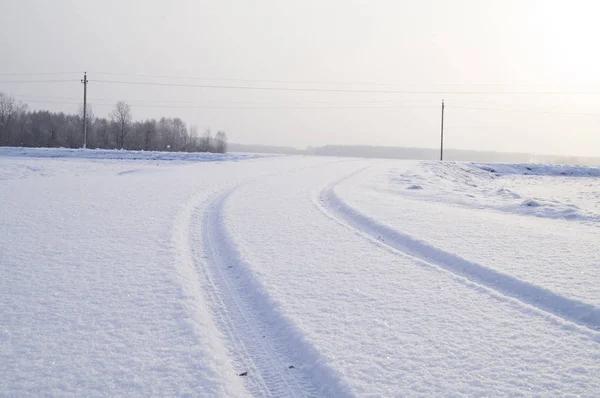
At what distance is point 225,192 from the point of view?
13812 mm

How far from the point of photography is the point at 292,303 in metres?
4.96

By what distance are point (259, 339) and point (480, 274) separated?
11.5ft

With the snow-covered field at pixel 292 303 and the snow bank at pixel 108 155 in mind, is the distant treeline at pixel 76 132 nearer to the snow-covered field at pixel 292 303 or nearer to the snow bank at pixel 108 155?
the snow bank at pixel 108 155

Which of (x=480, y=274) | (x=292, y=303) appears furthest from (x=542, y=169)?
(x=292, y=303)

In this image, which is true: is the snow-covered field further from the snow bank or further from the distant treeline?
the distant treeline

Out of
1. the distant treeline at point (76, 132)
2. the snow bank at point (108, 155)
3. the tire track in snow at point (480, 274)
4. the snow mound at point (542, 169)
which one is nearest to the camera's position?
the tire track in snow at point (480, 274)

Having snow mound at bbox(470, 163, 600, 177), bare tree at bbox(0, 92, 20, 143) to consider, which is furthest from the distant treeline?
snow mound at bbox(470, 163, 600, 177)

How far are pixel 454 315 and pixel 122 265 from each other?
4.40 meters

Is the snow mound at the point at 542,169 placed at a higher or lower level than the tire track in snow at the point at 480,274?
higher

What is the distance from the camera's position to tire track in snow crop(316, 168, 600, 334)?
4891mm

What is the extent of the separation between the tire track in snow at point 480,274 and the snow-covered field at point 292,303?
0.03m

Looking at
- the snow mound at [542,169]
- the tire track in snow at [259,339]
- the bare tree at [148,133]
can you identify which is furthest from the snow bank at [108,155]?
the bare tree at [148,133]

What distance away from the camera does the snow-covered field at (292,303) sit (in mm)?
3508

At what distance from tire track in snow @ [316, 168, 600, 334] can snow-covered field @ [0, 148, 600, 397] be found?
3cm
